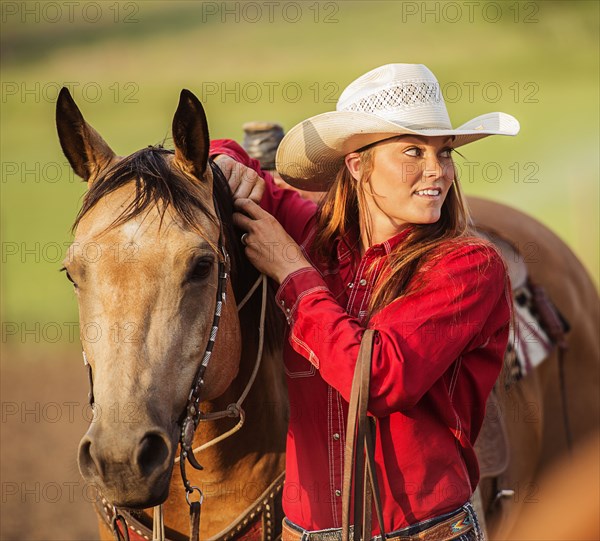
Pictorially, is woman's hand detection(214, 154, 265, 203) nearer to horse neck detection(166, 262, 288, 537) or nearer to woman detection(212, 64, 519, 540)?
woman detection(212, 64, 519, 540)

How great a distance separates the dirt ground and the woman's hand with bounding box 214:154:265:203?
1916 millimetres

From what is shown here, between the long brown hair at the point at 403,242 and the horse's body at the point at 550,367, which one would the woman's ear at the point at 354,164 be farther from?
the horse's body at the point at 550,367

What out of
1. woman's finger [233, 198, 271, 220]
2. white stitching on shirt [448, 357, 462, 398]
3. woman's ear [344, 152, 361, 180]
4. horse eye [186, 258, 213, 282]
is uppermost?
woman's ear [344, 152, 361, 180]

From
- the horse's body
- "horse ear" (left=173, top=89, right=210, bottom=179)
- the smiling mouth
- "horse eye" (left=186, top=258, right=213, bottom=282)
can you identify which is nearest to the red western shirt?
the smiling mouth

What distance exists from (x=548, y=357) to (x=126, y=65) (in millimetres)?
22098

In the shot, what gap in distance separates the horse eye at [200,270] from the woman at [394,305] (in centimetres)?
25

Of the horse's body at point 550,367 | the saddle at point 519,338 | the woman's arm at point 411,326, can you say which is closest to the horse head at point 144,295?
the woman's arm at point 411,326

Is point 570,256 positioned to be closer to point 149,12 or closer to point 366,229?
point 366,229

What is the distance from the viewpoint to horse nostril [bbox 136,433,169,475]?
1.73 m

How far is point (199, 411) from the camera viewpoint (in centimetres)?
202

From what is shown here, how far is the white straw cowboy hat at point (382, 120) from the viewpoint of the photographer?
2.20 m

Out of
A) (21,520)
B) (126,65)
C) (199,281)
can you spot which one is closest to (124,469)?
(199,281)

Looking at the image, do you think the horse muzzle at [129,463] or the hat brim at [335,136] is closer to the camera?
the horse muzzle at [129,463]

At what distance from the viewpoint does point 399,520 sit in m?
2.00
